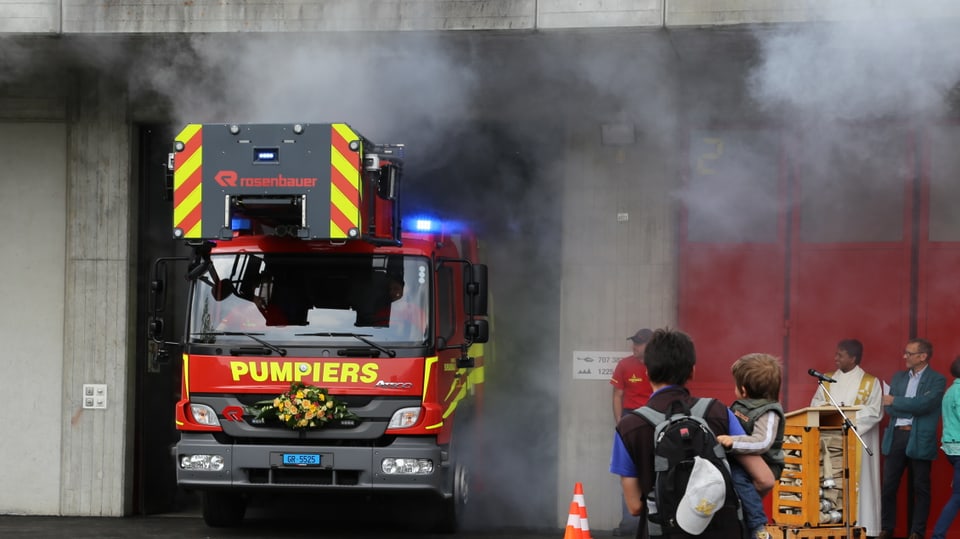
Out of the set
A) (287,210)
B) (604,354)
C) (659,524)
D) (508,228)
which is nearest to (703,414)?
(659,524)

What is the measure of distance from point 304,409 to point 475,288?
1507mm

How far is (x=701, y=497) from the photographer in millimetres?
4398

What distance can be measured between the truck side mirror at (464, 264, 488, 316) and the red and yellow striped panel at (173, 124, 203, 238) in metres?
1.95

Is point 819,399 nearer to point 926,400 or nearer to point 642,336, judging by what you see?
point 926,400

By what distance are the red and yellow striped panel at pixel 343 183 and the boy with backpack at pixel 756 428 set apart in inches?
132

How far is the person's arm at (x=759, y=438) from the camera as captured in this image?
15.6 feet

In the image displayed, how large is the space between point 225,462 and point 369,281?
63.7 inches

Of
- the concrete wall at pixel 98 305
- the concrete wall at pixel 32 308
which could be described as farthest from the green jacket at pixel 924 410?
the concrete wall at pixel 32 308

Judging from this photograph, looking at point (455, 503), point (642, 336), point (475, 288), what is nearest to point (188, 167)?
point (475, 288)

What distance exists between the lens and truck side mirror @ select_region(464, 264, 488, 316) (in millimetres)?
8634

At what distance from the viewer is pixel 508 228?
11461 millimetres

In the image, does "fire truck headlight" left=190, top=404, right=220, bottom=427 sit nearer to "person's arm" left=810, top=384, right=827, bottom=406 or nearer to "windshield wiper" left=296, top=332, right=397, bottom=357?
"windshield wiper" left=296, top=332, right=397, bottom=357

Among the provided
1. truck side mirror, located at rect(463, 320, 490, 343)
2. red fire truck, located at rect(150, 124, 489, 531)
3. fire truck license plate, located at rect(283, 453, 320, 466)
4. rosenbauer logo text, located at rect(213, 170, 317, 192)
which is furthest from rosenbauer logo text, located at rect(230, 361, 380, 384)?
rosenbauer logo text, located at rect(213, 170, 317, 192)

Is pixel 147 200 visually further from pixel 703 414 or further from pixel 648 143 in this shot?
pixel 703 414
